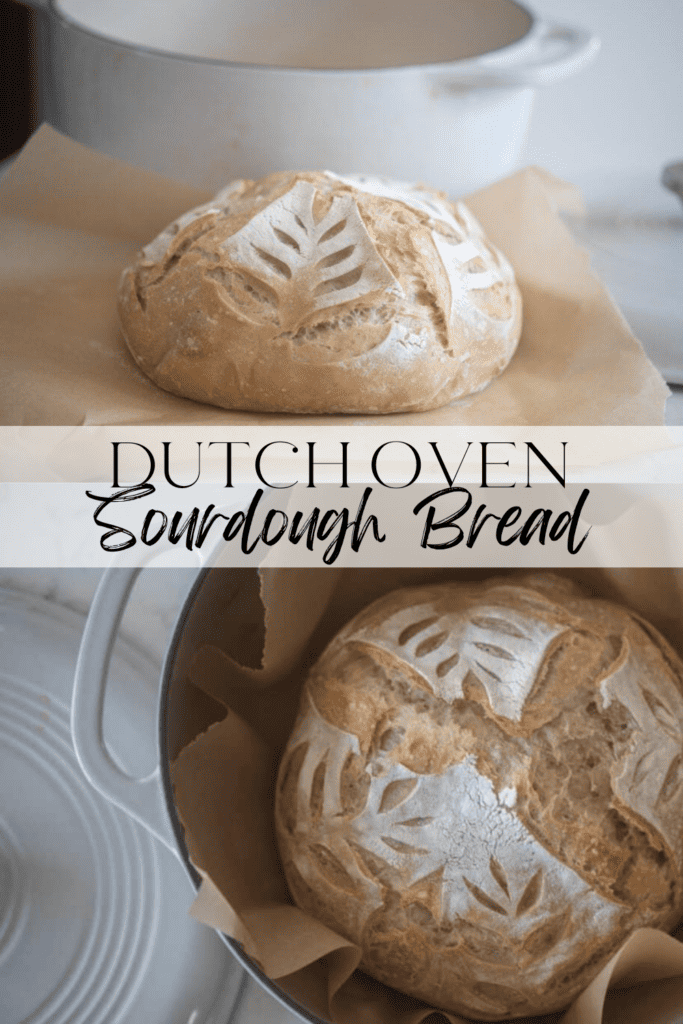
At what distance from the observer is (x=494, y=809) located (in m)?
0.49

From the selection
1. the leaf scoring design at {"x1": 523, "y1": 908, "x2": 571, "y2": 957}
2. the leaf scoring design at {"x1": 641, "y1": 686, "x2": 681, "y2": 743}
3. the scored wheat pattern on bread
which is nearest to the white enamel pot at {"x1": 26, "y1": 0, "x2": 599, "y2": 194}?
the scored wheat pattern on bread

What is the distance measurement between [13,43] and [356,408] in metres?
0.67

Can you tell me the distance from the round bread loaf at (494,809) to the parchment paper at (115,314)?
171mm

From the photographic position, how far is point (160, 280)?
2.08 feet

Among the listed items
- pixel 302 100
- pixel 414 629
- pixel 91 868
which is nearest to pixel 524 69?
pixel 302 100

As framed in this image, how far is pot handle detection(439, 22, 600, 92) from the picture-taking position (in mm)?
679

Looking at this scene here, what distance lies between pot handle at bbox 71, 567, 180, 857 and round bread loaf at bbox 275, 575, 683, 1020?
0.11 metres

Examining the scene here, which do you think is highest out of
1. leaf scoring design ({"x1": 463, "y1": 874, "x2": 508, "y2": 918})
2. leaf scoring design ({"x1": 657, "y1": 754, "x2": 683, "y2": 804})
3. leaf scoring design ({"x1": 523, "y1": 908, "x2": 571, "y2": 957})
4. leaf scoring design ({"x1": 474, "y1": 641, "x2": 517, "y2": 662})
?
leaf scoring design ({"x1": 474, "y1": 641, "x2": 517, "y2": 662})

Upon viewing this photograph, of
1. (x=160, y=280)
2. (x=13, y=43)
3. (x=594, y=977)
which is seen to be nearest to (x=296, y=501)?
(x=160, y=280)

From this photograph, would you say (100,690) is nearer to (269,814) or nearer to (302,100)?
(269,814)

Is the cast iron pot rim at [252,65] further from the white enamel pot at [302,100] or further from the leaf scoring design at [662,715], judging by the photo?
the leaf scoring design at [662,715]

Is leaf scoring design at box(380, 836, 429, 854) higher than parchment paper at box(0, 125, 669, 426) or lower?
lower

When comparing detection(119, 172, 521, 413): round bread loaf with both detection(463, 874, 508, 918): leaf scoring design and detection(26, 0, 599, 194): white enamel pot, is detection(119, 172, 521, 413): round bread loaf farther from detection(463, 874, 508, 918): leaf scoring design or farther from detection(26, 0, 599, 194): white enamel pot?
detection(463, 874, 508, 918): leaf scoring design

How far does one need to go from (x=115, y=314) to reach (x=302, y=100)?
0.22 metres
